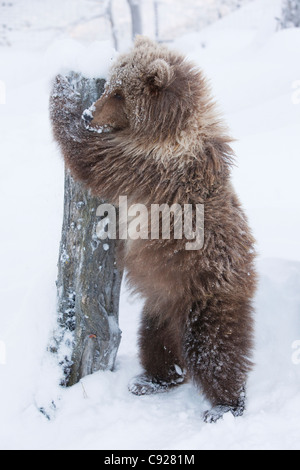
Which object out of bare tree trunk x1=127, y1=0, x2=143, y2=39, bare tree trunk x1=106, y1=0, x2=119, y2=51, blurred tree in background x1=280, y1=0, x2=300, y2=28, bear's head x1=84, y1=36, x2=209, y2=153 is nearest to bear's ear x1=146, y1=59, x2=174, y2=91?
bear's head x1=84, y1=36, x2=209, y2=153

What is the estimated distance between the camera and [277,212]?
5645 mm

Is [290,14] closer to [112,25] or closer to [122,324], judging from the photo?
[112,25]

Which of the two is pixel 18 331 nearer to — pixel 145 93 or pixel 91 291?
pixel 91 291

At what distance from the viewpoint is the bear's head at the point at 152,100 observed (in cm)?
319

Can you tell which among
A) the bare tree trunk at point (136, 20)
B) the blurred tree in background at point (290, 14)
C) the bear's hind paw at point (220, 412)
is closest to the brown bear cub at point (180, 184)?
the bear's hind paw at point (220, 412)

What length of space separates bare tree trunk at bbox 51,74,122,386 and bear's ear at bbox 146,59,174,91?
39 centimetres

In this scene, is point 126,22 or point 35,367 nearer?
point 35,367

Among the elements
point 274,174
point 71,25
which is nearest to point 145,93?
point 274,174

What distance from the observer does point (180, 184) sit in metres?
3.15

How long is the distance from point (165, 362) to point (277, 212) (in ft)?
9.09

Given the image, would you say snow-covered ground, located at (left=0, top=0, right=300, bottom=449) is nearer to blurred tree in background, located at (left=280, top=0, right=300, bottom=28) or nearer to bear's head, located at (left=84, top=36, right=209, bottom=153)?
bear's head, located at (left=84, top=36, right=209, bottom=153)

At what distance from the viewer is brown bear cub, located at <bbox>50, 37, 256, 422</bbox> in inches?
122

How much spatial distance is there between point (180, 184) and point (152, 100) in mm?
647

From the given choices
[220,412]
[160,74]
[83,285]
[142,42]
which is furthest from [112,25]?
[220,412]
